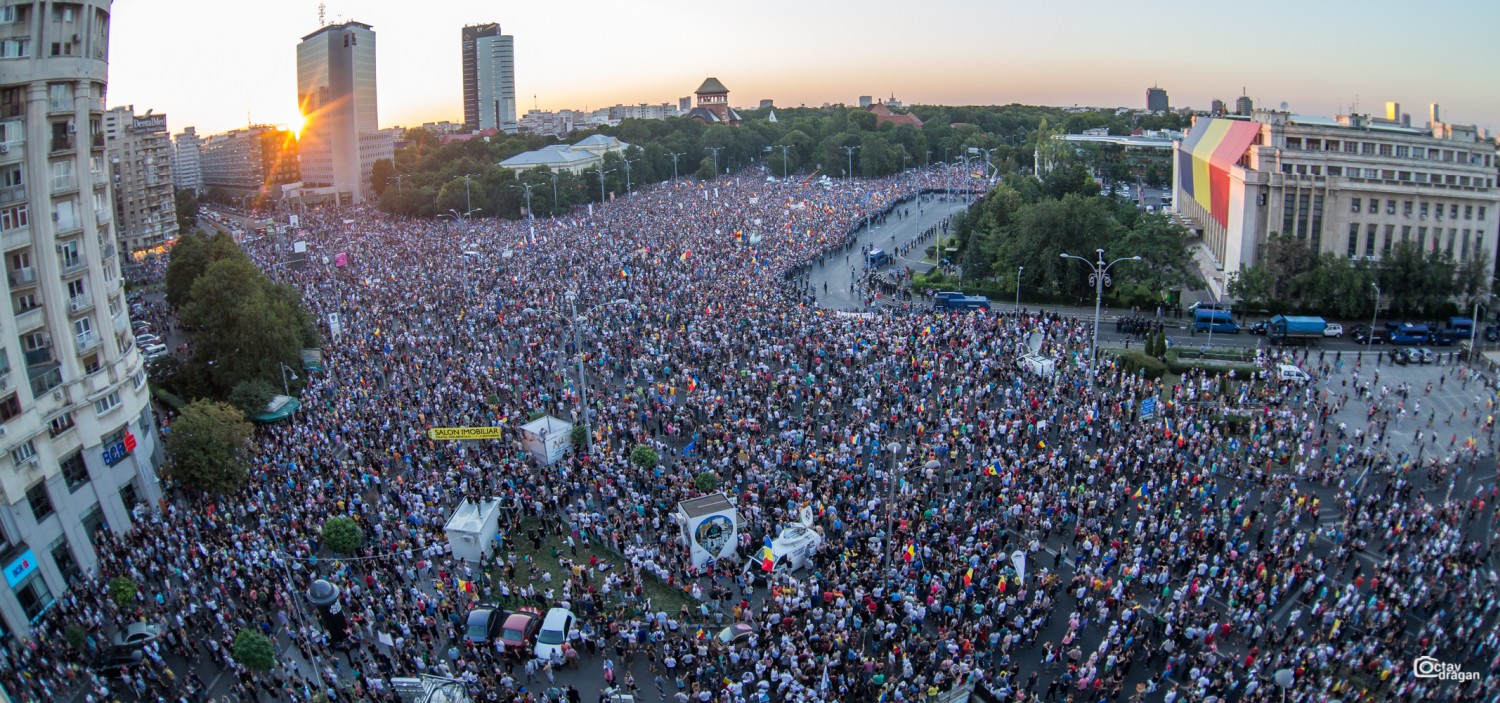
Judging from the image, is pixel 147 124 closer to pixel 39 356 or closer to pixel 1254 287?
pixel 39 356

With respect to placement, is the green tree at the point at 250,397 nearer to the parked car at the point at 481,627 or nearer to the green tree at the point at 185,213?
the parked car at the point at 481,627

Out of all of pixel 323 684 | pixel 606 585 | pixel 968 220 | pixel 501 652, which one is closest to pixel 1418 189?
pixel 968 220

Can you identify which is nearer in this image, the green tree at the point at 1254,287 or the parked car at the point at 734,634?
the parked car at the point at 734,634

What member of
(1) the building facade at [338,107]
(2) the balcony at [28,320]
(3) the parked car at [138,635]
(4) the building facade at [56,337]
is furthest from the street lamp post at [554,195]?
(3) the parked car at [138,635]

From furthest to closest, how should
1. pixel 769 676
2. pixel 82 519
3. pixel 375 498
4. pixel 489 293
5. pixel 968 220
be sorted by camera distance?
pixel 968 220 → pixel 489 293 → pixel 375 498 → pixel 82 519 → pixel 769 676

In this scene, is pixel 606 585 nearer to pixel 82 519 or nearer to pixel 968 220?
pixel 82 519

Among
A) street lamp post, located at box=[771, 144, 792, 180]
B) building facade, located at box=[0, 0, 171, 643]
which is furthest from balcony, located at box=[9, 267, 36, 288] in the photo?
street lamp post, located at box=[771, 144, 792, 180]
